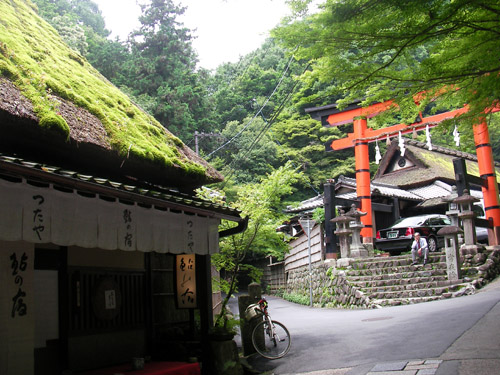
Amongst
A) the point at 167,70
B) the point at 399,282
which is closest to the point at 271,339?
the point at 399,282

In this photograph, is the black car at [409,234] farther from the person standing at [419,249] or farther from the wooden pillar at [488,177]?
the person standing at [419,249]

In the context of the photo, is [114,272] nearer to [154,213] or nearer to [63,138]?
[154,213]

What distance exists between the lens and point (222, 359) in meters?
8.69

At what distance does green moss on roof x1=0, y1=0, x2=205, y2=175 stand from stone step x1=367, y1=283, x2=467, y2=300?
9707 mm

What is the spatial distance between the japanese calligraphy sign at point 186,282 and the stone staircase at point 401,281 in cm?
835

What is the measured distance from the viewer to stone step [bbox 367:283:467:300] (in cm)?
1591

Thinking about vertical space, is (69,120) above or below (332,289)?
above

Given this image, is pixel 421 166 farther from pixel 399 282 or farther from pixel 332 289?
pixel 399 282

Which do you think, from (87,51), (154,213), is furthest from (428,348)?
(87,51)

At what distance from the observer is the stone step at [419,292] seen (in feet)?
52.2

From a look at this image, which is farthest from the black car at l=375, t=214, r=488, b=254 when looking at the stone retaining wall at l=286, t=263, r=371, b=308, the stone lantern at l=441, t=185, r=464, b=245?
the stone retaining wall at l=286, t=263, r=371, b=308

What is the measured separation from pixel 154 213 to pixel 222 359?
3.16 metres

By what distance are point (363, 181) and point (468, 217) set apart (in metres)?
5.45

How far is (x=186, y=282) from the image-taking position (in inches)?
401
